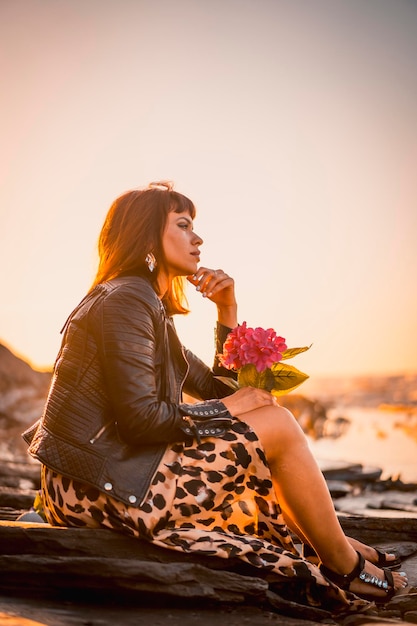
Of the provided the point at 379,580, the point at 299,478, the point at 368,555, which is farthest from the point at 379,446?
the point at 299,478

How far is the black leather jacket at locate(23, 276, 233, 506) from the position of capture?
10.6ft

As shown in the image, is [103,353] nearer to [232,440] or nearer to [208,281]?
[232,440]

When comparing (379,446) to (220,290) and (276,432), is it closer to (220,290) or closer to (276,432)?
(220,290)

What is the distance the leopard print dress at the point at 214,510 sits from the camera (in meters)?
3.24

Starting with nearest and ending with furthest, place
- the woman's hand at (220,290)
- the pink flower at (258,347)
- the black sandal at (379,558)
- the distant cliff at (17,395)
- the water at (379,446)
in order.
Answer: the black sandal at (379,558) < the pink flower at (258,347) < the woman's hand at (220,290) < the water at (379,446) < the distant cliff at (17,395)

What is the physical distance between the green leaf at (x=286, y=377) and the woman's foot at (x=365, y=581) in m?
0.87

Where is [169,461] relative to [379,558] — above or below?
above

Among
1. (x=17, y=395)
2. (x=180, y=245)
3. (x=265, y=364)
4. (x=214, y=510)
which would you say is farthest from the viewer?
(x=17, y=395)

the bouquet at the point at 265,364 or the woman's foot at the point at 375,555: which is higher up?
the bouquet at the point at 265,364

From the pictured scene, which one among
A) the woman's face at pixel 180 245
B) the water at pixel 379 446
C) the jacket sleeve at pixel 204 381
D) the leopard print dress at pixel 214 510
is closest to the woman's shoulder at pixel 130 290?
the woman's face at pixel 180 245

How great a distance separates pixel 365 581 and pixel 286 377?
3.42 ft

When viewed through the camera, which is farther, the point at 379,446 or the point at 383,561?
the point at 379,446

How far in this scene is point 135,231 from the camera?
3893 millimetres

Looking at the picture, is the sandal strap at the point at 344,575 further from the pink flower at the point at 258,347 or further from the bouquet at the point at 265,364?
the pink flower at the point at 258,347
